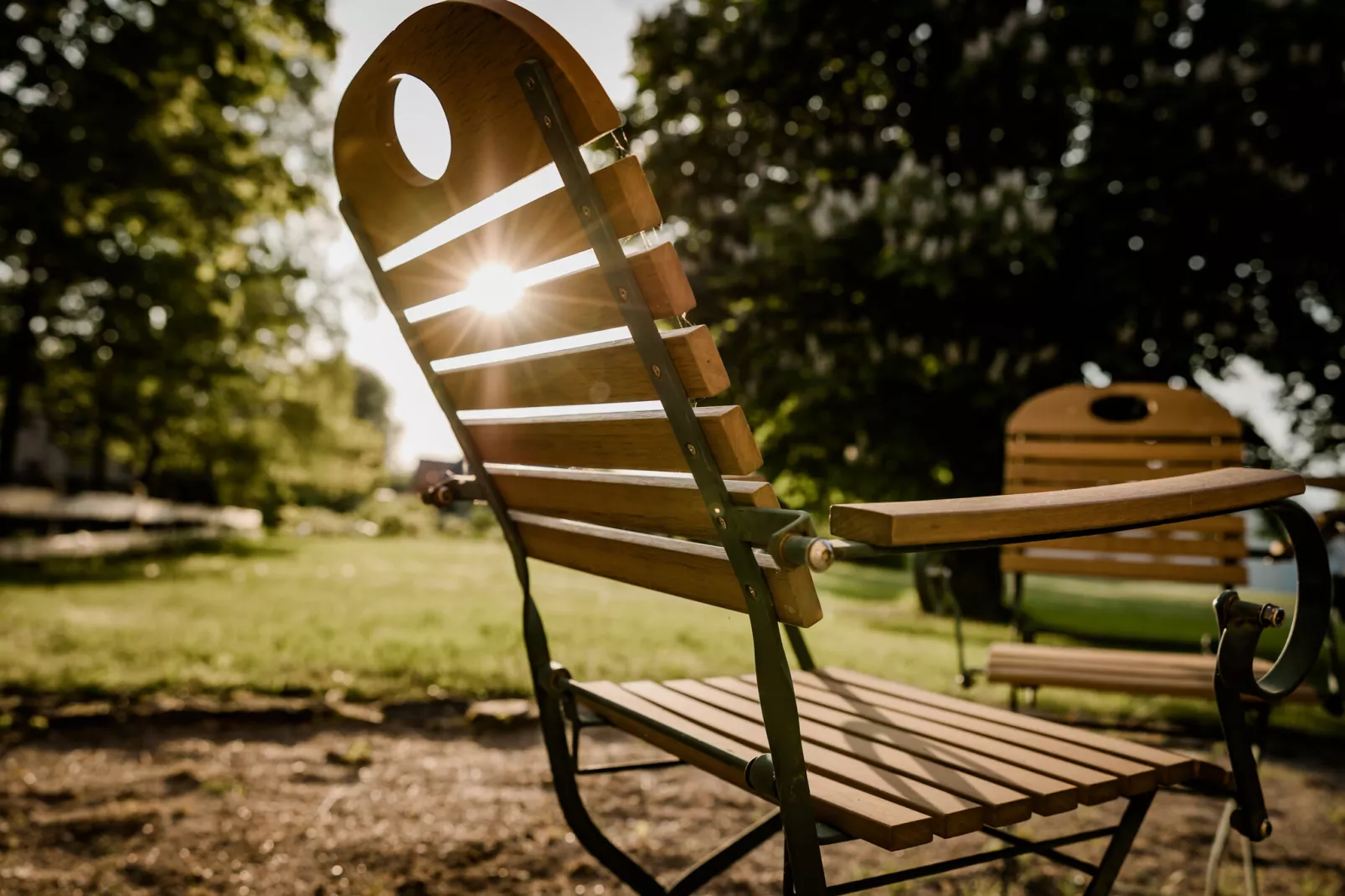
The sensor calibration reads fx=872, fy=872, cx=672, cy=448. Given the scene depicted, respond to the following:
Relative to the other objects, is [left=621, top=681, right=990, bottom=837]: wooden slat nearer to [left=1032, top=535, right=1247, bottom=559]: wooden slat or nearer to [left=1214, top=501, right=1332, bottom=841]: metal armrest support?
[left=1214, top=501, right=1332, bottom=841]: metal armrest support

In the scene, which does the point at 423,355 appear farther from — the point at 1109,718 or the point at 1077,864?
the point at 1109,718

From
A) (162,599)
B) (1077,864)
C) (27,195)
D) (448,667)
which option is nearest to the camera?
(1077,864)

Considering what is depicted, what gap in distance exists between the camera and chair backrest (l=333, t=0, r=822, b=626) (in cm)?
97

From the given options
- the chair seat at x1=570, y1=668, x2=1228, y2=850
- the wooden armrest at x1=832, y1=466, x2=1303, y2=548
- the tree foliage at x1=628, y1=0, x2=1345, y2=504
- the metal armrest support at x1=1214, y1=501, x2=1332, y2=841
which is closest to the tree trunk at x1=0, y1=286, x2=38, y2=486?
the tree foliage at x1=628, y1=0, x2=1345, y2=504

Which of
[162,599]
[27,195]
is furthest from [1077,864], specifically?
[27,195]

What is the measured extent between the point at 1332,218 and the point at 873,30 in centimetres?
493

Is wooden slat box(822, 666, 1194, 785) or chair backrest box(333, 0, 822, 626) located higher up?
chair backrest box(333, 0, 822, 626)

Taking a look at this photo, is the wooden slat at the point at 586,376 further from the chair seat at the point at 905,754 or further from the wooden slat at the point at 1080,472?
the wooden slat at the point at 1080,472

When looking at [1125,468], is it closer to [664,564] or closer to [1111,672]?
[1111,672]

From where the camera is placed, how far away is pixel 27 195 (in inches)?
366

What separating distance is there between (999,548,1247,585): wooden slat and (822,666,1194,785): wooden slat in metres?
1.32

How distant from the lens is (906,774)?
1241 mm

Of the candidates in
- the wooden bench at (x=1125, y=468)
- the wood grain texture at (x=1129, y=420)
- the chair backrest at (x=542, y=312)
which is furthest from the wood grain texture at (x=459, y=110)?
the wood grain texture at (x=1129, y=420)

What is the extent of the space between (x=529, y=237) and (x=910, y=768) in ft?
3.02
